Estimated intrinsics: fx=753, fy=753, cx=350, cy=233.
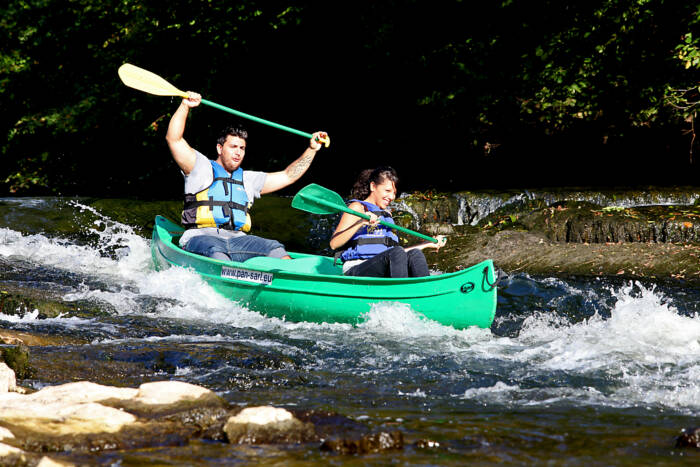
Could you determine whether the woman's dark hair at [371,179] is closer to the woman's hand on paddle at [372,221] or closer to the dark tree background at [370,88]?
the woman's hand on paddle at [372,221]

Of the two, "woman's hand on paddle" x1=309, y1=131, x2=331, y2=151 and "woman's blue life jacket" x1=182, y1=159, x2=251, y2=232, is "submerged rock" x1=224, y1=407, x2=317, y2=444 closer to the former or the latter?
"woman's blue life jacket" x1=182, y1=159, x2=251, y2=232

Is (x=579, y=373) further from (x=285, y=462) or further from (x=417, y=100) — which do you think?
(x=417, y=100)

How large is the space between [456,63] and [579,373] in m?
8.24

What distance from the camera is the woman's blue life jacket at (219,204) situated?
20.8ft

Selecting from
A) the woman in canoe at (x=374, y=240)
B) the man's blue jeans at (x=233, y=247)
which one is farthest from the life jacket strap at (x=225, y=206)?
the woman in canoe at (x=374, y=240)

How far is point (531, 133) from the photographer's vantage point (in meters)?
11.6

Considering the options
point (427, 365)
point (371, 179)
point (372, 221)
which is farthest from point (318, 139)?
point (427, 365)

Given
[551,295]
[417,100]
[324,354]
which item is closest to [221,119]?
[417,100]

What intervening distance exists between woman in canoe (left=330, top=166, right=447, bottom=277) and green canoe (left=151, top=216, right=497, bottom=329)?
0.22 metres

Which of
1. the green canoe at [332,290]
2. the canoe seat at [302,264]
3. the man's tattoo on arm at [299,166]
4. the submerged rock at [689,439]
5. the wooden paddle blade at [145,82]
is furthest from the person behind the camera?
the wooden paddle blade at [145,82]

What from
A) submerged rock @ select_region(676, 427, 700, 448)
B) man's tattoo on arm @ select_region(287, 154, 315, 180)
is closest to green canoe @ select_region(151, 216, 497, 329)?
man's tattoo on arm @ select_region(287, 154, 315, 180)

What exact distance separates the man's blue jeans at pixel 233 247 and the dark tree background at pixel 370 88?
561cm

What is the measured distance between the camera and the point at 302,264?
6.38m

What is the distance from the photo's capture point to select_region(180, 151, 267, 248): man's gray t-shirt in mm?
6312
